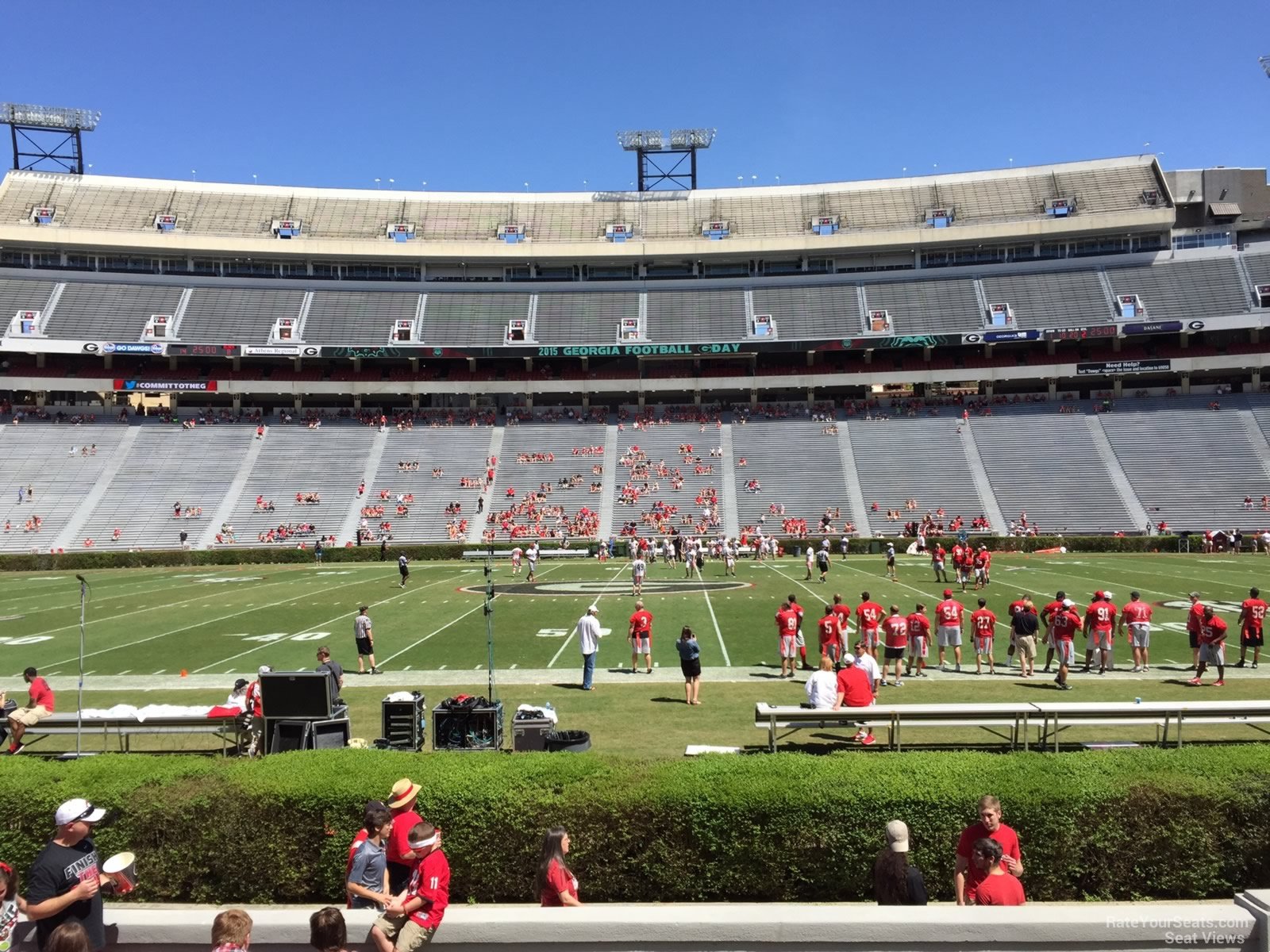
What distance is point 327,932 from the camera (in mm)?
5195

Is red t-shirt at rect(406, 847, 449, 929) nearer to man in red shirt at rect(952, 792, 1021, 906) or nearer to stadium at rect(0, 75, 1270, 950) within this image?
stadium at rect(0, 75, 1270, 950)

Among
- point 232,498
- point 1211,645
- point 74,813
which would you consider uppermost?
point 232,498

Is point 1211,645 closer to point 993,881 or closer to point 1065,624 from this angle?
point 1065,624

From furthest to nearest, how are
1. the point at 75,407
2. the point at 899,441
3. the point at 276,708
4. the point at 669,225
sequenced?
1. the point at 669,225
2. the point at 75,407
3. the point at 899,441
4. the point at 276,708

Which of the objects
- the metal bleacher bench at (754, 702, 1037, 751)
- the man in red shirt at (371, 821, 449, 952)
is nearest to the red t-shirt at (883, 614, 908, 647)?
the metal bleacher bench at (754, 702, 1037, 751)

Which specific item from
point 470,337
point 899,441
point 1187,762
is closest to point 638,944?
point 1187,762

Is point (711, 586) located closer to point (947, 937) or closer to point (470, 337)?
point (947, 937)

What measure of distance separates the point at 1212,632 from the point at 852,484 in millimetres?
39232

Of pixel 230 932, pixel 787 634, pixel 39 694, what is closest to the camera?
pixel 230 932

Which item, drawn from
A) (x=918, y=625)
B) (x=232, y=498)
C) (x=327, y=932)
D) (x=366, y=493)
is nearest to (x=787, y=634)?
(x=918, y=625)

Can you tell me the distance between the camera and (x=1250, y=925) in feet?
18.1

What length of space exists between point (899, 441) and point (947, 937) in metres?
56.6

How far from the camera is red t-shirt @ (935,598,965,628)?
18.2 metres

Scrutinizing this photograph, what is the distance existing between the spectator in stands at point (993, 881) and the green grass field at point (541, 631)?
444 cm
